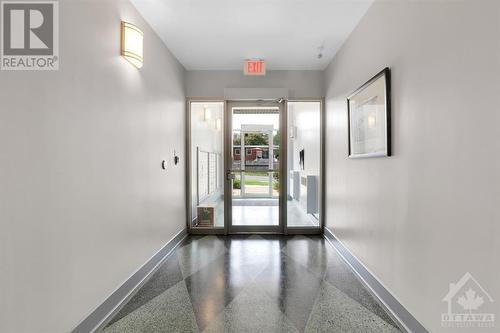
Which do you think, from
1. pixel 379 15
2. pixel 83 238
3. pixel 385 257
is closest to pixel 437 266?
pixel 385 257

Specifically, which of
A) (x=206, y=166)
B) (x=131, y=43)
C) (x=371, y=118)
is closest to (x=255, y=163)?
(x=206, y=166)

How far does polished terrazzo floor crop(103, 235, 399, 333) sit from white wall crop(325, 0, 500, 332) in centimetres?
35

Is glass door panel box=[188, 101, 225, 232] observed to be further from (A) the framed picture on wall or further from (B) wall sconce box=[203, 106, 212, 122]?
(A) the framed picture on wall

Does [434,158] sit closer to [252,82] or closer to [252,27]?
[252,27]

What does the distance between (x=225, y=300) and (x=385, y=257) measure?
1.40 meters

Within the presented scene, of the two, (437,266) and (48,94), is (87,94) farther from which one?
(437,266)

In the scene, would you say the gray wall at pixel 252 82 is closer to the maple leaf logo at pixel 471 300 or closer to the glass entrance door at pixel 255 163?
the glass entrance door at pixel 255 163

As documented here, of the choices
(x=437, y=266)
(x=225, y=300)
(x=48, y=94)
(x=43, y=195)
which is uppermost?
(x=48, y=94)

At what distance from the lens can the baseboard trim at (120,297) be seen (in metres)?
1.70

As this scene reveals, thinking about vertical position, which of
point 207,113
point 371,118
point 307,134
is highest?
point 207,113

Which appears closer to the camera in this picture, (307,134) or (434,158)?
(434,158)

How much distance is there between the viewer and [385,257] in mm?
2070

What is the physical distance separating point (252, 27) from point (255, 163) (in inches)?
80.3

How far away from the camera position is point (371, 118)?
2283mm
